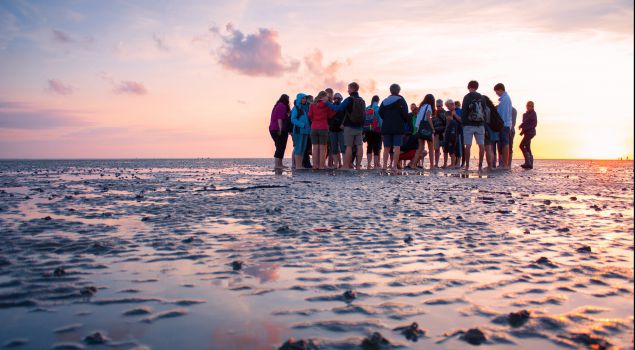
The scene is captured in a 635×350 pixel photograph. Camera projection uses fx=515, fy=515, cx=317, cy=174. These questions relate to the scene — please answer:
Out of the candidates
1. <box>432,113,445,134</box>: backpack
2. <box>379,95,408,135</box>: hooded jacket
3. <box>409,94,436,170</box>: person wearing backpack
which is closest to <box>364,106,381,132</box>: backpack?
<box>409,94,436,170</box>: person wearing backpack

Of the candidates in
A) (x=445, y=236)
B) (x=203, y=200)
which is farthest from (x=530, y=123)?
(x=445, y=236)

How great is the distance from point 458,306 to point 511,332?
1.30 ft

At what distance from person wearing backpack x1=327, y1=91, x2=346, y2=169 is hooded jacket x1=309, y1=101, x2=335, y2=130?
337 millimetres

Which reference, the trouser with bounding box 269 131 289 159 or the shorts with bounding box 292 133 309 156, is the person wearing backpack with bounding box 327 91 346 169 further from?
the trouser with bounding box 269 131 289 159

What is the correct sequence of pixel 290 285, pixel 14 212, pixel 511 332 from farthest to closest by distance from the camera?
pixel 14 212
pixel 290 285
pixel 511 332

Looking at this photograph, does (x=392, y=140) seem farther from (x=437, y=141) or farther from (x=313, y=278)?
(x=313, y=278)

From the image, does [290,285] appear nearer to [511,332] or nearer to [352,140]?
[511,332]

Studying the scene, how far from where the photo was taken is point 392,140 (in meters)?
15.9

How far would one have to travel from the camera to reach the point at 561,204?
7445 millimetres

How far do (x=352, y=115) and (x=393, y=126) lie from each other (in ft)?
4.16

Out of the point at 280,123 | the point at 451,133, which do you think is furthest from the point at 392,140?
the point at 451,133

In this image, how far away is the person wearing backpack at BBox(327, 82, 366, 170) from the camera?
15406 millimetres

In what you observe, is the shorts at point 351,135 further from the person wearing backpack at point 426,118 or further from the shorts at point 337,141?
the person wearing backpack at point 426,118

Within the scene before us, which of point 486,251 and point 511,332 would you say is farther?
point 486,251
